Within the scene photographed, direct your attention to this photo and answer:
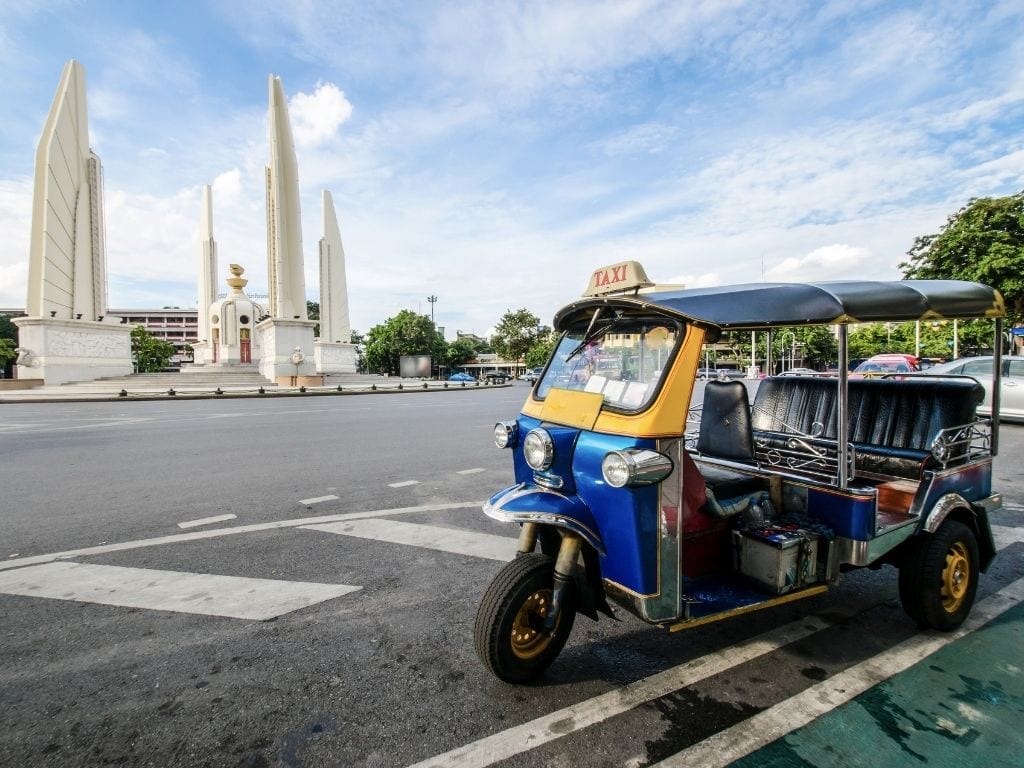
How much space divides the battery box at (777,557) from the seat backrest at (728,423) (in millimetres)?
460

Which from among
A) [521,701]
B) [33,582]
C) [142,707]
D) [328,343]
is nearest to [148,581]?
[33,582]

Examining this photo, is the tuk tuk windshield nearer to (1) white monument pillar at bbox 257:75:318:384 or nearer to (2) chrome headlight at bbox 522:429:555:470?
(2) chrome headlight at bbox 522:429:555:470

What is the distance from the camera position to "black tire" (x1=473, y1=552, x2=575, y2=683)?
95.7 inches

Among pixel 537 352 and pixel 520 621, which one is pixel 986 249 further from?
pixel 537 352

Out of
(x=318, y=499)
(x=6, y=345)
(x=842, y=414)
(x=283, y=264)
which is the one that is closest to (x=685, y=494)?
(x=842, y=414)

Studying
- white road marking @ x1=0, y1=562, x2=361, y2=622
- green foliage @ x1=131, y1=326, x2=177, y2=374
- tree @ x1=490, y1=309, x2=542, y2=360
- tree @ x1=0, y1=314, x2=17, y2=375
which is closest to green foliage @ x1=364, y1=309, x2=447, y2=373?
tree @ x1=490, y1=309, x2=542, y2=360

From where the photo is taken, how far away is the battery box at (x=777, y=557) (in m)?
2.73

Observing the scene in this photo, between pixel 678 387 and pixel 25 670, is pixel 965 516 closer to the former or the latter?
pixel 678 387

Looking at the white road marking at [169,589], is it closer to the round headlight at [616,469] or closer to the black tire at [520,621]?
the black tire at [520,621]

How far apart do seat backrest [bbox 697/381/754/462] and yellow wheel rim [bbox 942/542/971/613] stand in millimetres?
1262

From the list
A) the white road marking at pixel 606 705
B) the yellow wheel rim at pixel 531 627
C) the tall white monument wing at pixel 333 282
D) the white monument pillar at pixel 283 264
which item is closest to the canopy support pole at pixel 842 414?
the white road marking at pixel 606 705

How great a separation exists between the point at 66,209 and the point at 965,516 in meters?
40.3

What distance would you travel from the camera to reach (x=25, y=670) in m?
2.67

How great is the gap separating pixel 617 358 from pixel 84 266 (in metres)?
37.9
